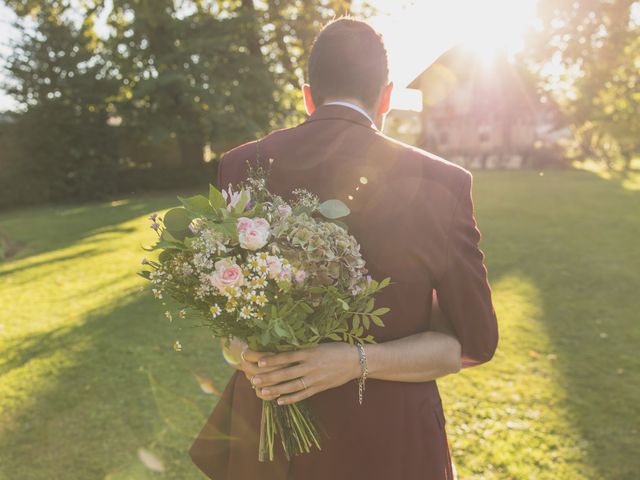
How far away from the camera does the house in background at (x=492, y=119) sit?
39.7 m

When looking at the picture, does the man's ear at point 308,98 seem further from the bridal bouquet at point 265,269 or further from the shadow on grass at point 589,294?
the shadow on grass at point 589,294

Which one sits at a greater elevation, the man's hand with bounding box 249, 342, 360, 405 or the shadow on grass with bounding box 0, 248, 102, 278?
the man's hand with bounding box 249, 342, 360, 405

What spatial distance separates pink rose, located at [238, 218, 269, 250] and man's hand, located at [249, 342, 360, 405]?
0.36 meters

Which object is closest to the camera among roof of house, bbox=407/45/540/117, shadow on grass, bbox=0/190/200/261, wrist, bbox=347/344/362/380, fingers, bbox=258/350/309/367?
fingers, bbox=258/350/309/367

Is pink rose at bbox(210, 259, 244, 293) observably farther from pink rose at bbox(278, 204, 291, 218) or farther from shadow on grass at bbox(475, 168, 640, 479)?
shadow on grass at bbox(475, 168, 640, 479)

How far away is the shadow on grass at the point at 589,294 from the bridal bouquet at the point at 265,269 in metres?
3.89

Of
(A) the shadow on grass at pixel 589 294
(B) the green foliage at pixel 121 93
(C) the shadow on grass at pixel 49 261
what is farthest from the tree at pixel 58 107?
(A) the shadow on grass at pixel 589 294

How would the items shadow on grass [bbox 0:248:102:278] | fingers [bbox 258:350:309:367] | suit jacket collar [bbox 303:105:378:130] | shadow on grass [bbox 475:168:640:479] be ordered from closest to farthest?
fingers [bbox 258:350:309:367]
suit jacket collar [bbox 303:105:378:130]
shadow on grass [bbox 475:168:640:479]
shadow on grass [bbox 0:248:102:278]

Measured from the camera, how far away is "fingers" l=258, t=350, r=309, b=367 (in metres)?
1.58

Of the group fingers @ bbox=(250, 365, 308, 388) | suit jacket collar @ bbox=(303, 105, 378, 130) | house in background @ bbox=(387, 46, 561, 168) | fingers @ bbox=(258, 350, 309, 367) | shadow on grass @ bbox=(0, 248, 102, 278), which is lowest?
house in background @ bbox=(387, 46, 561, 168)

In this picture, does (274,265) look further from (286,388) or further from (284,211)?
(286,388)

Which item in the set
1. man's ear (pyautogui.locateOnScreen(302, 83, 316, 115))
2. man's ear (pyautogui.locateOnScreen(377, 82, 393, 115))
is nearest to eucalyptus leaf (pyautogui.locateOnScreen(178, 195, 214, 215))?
man's ear (pyautogui.locateOnScreen(302, 83, 316, 115))

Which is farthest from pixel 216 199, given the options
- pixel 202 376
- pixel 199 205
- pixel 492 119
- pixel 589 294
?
pixel 492 119

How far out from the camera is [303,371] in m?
1.61
